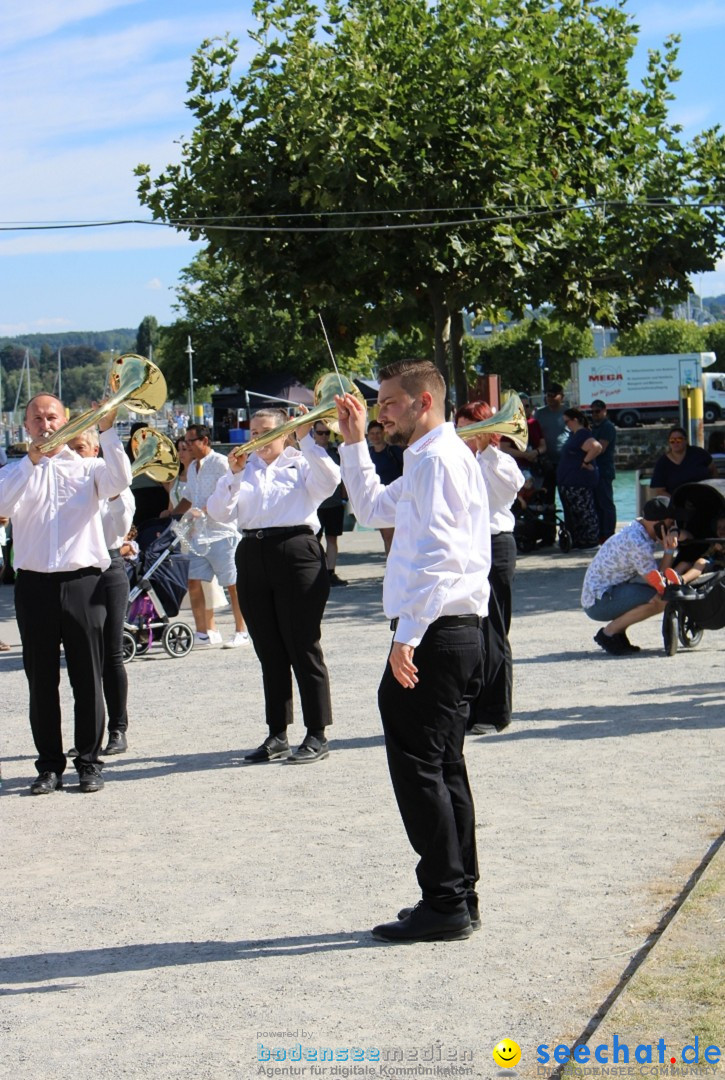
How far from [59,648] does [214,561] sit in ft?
16.5

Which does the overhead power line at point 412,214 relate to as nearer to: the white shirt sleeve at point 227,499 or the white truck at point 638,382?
the white shirt sleeve at point 227,499

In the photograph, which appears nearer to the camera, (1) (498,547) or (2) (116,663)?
(1) (498,547)

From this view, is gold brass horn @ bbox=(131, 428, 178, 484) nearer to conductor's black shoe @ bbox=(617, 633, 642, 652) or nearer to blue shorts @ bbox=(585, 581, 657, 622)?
blue shorts @ bbox=(585, 581, 657, 622)

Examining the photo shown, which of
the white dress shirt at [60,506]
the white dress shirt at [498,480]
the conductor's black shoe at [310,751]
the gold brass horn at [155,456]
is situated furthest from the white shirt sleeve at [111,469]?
the gold brass horn at [155,456]

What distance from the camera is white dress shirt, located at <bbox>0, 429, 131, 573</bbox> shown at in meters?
7.59

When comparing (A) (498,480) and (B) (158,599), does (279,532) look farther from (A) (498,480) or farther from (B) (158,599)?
(B) (158,599)

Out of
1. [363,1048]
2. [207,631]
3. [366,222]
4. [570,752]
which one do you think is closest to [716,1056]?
[363,1048]

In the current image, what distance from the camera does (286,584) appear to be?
8195 mm

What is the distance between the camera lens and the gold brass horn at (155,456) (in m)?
10.7

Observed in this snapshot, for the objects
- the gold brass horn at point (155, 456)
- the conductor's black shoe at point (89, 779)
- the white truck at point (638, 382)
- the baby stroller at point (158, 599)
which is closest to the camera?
the conductor's black shoe at point (89, 779)

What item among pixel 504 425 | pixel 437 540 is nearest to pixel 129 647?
pixel 504 425

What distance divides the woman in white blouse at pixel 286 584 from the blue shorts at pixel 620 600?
12.5 ft

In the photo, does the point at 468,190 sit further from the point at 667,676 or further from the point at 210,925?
the point at 210,925

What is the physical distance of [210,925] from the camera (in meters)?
5.41
